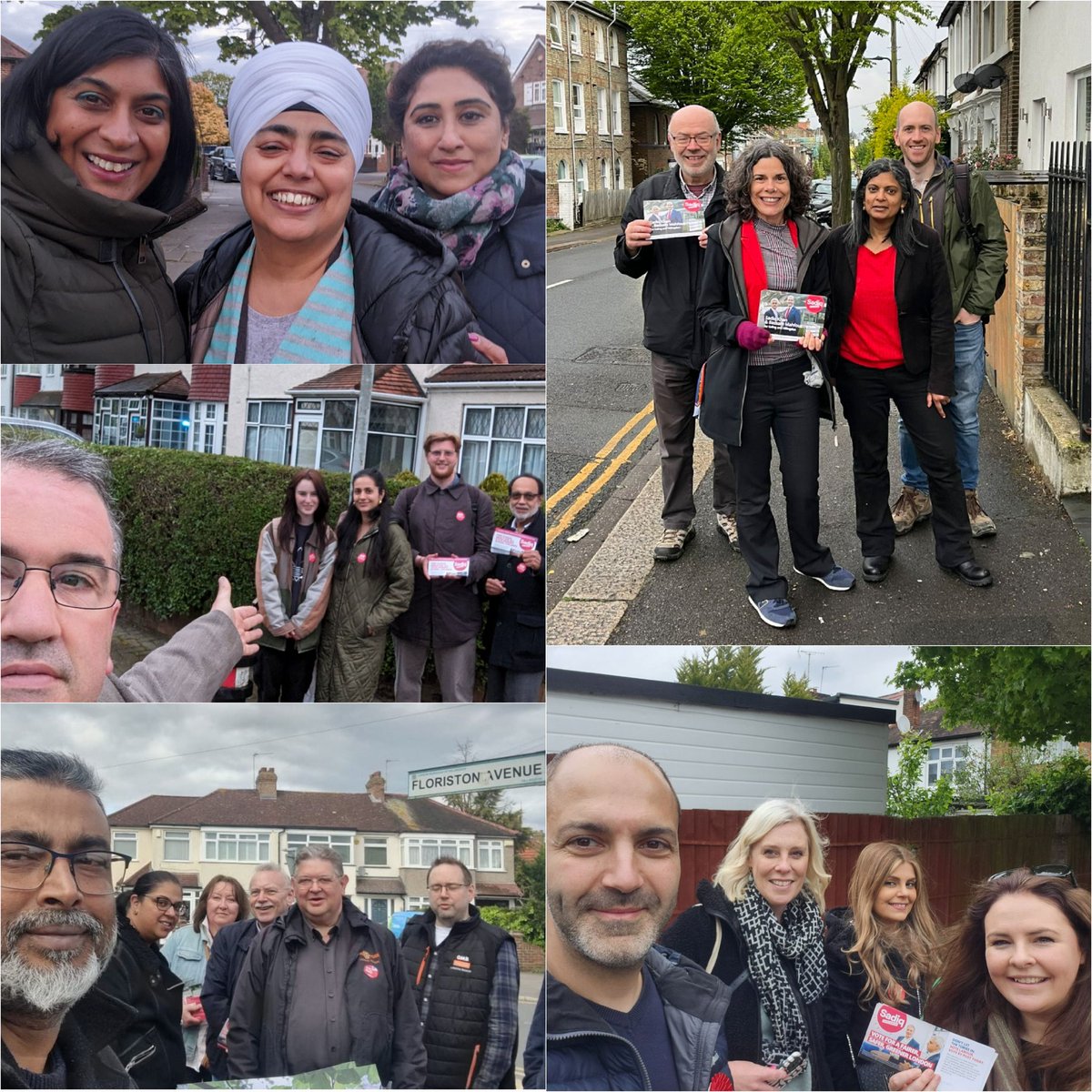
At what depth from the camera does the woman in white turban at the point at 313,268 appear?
14.2ft

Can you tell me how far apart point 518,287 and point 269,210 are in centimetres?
91

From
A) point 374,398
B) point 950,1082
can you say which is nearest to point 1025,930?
point 950,1082

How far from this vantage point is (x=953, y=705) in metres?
4.61

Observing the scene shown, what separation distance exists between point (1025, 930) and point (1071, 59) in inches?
155

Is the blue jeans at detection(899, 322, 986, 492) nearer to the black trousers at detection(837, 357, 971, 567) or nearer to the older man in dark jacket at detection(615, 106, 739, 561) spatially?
the black trousers at detection(837, 357, 971, 567)

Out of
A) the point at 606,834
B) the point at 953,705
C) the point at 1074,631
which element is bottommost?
the point at 606,834

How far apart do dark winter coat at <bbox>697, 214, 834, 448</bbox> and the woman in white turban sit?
2.92 ft

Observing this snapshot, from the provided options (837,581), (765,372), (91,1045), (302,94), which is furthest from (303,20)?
(91,1045)

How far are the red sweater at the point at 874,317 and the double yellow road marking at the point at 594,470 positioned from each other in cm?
125

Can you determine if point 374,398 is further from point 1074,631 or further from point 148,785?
point 1074,631

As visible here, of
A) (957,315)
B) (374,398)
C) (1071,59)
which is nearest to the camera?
(374,398)

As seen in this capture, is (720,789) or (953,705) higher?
(953,705)

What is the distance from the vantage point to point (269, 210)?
172 inches

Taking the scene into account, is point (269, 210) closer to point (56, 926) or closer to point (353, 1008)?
point (56, 926)
